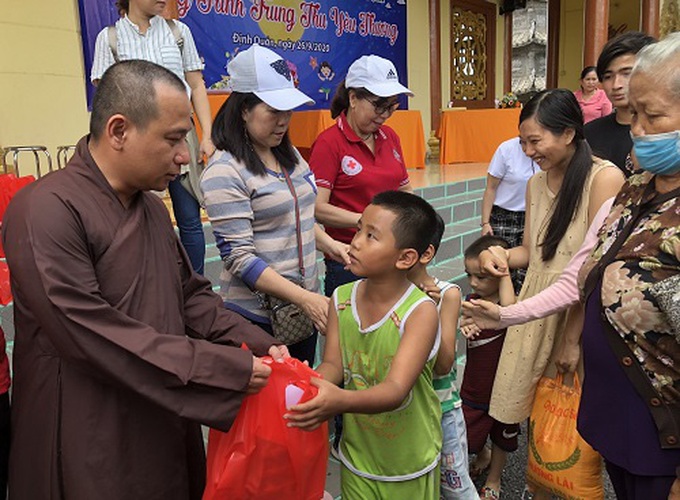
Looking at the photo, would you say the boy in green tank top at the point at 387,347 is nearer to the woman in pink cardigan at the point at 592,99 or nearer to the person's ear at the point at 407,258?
the person's ear at the point at 407,258

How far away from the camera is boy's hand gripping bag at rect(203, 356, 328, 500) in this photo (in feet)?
4.58

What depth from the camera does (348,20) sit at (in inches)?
353

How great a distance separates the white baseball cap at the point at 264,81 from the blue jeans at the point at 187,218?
4.09ft

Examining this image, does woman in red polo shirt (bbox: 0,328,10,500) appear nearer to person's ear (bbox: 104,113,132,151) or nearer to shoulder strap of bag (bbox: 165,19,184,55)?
person's ear (bbox: 104,113,132,151)

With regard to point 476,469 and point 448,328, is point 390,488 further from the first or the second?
point 476,469

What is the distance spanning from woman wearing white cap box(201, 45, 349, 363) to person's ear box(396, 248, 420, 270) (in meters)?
0.30

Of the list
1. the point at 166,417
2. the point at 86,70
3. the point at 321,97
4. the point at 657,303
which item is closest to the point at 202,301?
the point at 166,417

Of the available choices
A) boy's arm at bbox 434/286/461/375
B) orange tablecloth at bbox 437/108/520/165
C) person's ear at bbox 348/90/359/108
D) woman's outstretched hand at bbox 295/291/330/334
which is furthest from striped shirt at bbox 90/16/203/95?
orange tablecloth at bbox 437/108/520/165

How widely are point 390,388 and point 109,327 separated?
2.15 feet

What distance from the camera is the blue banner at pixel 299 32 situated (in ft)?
22.4

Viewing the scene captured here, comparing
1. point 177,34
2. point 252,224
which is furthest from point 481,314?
point 177,34

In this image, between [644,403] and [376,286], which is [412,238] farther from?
[644,403]

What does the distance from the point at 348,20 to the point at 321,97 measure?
1.32m

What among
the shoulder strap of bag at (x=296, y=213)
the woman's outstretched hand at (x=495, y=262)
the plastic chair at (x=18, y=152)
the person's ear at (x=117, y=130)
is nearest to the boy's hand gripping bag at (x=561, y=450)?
the woman's outstretched hand at (x=495, y=262)
